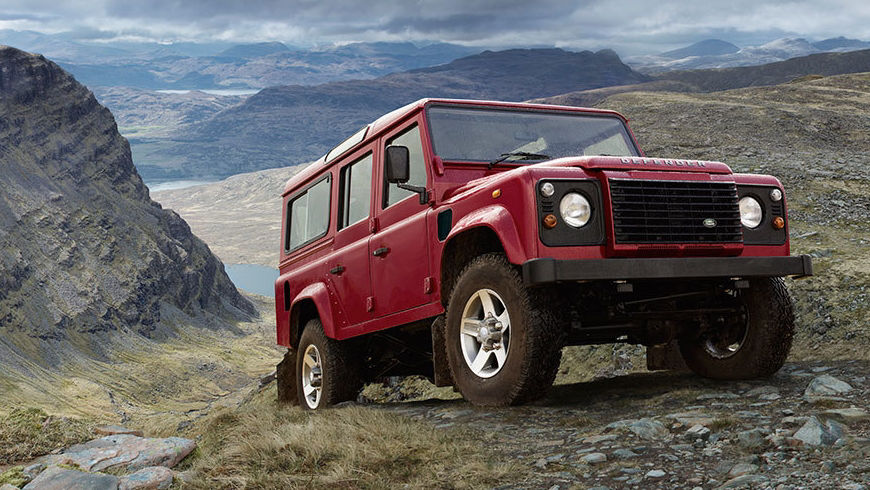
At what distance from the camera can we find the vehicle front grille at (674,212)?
5559 mm

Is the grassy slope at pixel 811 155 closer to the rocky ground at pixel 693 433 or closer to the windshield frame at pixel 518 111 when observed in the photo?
the rocky ground at pixel 693 433

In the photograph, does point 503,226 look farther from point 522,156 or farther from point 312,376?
point 312,376

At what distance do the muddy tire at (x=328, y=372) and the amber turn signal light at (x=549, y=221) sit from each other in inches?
151

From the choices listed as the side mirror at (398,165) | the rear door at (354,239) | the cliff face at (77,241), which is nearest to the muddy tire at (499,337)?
the side mirror at (398,165)

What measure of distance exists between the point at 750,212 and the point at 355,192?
12.5ft

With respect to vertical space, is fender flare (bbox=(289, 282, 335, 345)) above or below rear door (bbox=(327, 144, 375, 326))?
below

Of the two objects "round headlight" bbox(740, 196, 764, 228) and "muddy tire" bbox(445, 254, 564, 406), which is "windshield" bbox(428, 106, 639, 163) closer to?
"muddy tire" bbox(445, 254, 564, 406)

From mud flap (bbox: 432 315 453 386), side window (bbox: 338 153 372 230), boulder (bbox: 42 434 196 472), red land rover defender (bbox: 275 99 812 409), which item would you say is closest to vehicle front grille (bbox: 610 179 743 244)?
red land rover defender (bbox: 275 99 812 409)

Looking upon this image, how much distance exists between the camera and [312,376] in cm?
913

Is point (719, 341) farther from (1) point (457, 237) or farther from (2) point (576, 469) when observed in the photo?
(2) point (576, 469)

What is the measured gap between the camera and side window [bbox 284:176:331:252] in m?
9.12

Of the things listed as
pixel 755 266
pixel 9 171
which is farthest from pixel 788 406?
pixel 9 171

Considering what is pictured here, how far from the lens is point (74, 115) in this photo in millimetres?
149250

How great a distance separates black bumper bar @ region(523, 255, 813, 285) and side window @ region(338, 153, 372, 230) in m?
3.07
